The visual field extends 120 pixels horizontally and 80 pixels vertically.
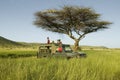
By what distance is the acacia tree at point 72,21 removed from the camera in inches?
1603

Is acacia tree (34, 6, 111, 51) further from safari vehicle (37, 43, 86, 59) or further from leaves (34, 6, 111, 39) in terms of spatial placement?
safari vehicle (37, 43, 86, 59)

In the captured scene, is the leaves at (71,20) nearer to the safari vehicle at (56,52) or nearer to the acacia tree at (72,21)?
the acacia tree at (72,21)

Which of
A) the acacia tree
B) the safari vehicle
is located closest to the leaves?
the acacia tree

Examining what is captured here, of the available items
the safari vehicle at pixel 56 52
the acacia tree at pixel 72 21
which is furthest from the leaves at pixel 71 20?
the safari vehicle at pixel 56 52

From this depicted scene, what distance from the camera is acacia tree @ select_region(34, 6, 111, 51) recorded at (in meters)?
40.7

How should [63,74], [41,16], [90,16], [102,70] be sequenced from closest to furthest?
[63,74] → [102,70] → [90,16] → [41,16]

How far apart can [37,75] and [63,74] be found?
72 centimetres

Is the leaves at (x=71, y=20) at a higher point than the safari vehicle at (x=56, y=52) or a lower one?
higher

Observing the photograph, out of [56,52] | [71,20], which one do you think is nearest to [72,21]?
[71,20]

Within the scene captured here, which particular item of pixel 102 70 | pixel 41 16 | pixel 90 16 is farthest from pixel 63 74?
pixel 41 16

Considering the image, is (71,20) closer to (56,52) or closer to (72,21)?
(72,21)

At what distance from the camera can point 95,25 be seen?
42.2m

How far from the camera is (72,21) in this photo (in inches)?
1638

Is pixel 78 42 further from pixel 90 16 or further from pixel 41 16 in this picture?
pixel 41 16
